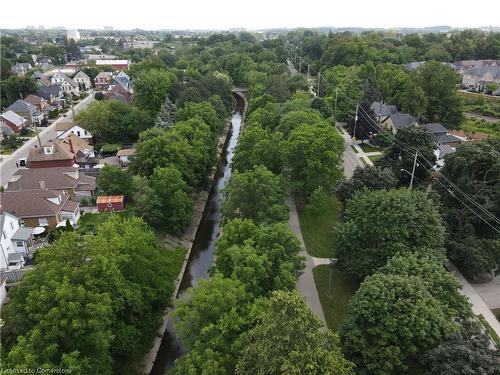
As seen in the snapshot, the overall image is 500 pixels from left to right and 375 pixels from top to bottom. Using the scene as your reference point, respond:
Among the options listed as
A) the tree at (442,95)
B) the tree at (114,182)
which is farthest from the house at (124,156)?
the tree at (442,95)

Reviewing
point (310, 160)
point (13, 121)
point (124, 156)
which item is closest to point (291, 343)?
point (310, 160)

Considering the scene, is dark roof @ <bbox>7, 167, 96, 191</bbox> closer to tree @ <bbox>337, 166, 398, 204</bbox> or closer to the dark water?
the dark water

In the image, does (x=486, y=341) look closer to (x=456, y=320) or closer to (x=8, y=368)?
(x=456, y=320)

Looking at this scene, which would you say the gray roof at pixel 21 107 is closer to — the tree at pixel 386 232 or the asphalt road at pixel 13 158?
the asphalt road at pixel 13 158

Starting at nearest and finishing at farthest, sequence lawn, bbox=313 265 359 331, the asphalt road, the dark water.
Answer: the dark water, lawn, bbox=313 265 359 331, the asphalt road

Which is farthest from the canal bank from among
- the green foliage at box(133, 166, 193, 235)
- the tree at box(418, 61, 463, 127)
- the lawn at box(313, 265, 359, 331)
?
the tree at box(418, 61, 463, 127)

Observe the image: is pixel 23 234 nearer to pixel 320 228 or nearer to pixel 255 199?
pixel 255 199
